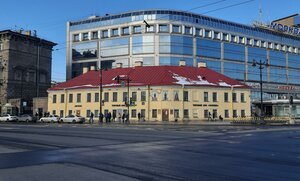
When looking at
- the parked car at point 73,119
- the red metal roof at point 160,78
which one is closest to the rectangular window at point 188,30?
the red metal roof at point 160,78

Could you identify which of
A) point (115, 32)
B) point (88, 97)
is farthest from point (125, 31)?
point (88, 97)

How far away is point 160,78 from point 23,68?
1714 inches

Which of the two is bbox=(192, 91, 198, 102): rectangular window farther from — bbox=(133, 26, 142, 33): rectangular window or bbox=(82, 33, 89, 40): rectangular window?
bbox=(82, 33, 89, 40): rectangular window

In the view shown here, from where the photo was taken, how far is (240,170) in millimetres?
10070

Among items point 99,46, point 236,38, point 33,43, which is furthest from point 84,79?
point 236,38

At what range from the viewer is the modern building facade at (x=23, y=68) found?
85.1 metres

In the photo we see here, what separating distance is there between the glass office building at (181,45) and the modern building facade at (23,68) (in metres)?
13.1

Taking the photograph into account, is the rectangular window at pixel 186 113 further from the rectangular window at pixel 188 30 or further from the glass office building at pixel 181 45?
the rectangular window at pixel 188 30

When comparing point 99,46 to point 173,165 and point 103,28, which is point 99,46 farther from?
point 173,165

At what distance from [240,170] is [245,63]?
108 m

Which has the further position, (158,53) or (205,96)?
(158,53)

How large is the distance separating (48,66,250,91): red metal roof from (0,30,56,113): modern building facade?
69.9ft

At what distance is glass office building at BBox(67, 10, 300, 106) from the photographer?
98.0 meters

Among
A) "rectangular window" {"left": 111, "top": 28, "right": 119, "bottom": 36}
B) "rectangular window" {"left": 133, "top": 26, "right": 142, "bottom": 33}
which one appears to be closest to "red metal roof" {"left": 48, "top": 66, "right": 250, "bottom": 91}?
"rectangular window" {"left": 133, "top": 26, "right": 142, "bottom": 33}
